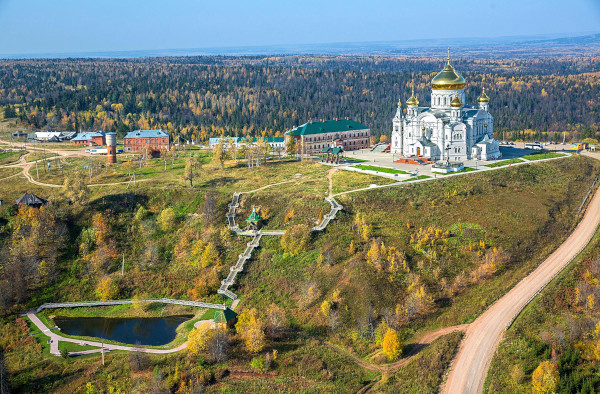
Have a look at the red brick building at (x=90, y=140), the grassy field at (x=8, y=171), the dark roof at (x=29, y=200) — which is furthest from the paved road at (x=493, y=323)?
the red brick building at (x=90, y=140)

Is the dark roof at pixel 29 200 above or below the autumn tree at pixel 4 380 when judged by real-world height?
above

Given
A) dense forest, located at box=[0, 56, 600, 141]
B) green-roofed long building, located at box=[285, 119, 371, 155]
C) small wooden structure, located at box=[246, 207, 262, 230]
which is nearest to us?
small wooden structure, located at box=[246, 207, 262, 230]

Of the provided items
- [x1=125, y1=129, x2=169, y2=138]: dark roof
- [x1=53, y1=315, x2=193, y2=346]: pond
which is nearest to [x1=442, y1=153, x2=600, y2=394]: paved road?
[x1=53, y1=315, x2=193, y2=346]: pond

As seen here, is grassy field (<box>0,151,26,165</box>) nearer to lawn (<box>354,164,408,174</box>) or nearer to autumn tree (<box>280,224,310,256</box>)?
lawn (<box>354,164,408,174</box>)

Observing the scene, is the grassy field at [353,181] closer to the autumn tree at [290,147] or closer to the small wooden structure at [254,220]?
the small wooden structure at [254,220]

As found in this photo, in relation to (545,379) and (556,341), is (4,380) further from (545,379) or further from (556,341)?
(556,341)

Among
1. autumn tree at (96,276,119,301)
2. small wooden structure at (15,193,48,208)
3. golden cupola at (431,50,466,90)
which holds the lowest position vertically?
autumn tree at (96,276,119,301)
